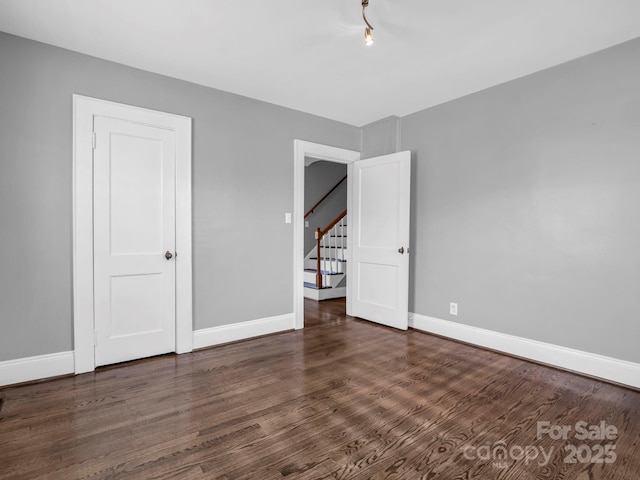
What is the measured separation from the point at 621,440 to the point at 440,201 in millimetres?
2455

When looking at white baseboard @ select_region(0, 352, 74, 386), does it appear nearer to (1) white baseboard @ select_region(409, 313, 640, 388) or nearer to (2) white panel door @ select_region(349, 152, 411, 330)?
(2) white panel door @ select_region(349, 152, 411, 330)

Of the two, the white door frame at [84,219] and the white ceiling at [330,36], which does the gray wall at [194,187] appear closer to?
the white door frame at [84,219]

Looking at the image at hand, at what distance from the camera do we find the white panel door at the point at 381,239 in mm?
3836

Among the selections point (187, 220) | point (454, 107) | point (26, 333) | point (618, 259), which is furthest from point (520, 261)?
point (26, 333)

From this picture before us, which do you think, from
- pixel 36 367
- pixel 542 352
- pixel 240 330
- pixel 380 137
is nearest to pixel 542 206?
pixel 542 352

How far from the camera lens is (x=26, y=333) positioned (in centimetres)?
249

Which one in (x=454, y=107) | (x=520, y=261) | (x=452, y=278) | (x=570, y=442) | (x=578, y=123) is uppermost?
(x=454, y=107)

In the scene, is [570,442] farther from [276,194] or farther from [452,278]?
[276,194]

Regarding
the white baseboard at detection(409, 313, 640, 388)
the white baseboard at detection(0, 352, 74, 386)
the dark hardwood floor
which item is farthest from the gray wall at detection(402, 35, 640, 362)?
the white baseboard at detection(0, 352, 74, 386)

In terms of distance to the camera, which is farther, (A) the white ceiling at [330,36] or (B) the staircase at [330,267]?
(B) the staircase at [330,267]

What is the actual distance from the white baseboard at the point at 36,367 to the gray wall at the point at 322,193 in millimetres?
5174

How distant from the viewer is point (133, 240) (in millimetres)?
2896

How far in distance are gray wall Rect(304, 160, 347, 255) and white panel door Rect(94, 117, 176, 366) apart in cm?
455

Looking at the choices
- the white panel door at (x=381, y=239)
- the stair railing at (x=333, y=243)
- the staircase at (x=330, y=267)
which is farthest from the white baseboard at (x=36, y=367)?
the stair railing at (x=333, y=243)
